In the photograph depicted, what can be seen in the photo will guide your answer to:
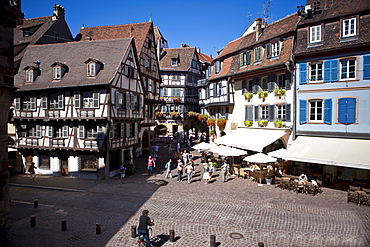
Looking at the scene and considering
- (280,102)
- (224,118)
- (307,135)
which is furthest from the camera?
(224,118)

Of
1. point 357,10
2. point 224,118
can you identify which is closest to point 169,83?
point 224,118

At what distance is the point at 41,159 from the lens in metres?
23.5

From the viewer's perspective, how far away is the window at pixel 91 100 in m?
20.7

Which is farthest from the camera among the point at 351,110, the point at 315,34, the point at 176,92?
the point at 176,92

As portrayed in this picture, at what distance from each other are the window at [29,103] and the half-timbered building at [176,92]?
72.8 ft

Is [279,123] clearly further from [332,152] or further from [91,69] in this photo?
[91,69]

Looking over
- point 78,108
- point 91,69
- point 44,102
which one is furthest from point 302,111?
point 44,102

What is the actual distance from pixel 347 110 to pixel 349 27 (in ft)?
18.3

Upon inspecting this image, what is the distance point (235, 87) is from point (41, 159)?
19.3m

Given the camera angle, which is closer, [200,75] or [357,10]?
[357,10]

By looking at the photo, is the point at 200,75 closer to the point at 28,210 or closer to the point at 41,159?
the point at 41,159

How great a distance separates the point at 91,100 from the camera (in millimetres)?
21000

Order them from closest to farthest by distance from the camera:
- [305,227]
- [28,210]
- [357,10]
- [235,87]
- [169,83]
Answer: [305,227] → [28,210] → [357,10] → [235,87] → [169,83]

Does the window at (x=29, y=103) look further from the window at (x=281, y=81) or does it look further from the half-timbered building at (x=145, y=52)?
the window at (x=281, y=81)
